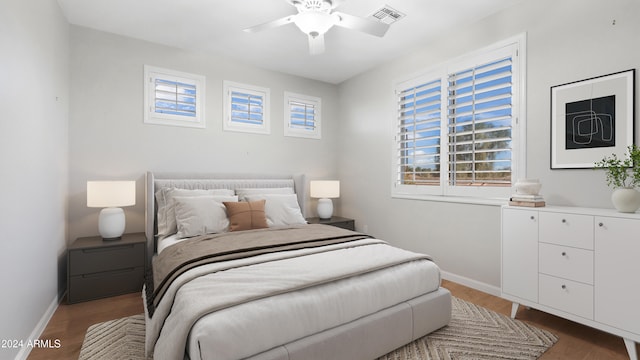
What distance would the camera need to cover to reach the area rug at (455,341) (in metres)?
1.92

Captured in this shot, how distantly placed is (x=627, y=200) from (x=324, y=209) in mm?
3087

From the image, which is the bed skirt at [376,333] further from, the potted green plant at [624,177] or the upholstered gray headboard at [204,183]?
the upholstered gray headboard at [204,183]

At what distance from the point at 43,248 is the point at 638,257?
4077 millimetres

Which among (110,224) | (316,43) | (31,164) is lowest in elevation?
(110,224)

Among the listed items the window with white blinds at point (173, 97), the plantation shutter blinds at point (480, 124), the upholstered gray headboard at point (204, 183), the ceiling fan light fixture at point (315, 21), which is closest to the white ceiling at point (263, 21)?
the window with white blinds at point (173, 97)

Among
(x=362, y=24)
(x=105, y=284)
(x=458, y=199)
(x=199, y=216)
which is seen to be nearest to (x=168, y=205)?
(x=199, y=216)

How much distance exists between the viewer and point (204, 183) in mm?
3590

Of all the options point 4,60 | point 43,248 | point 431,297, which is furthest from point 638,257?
point 43,248

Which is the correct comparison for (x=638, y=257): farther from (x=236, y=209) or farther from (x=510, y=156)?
(x=236, y=209)

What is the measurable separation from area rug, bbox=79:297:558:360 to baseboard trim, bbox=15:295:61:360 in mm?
301

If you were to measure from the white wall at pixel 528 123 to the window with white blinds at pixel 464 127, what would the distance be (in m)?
0.12

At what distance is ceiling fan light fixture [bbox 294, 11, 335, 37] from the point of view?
7.65 ft

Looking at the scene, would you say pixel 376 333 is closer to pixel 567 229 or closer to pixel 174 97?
pixel 567 229

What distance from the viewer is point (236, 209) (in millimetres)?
3018
